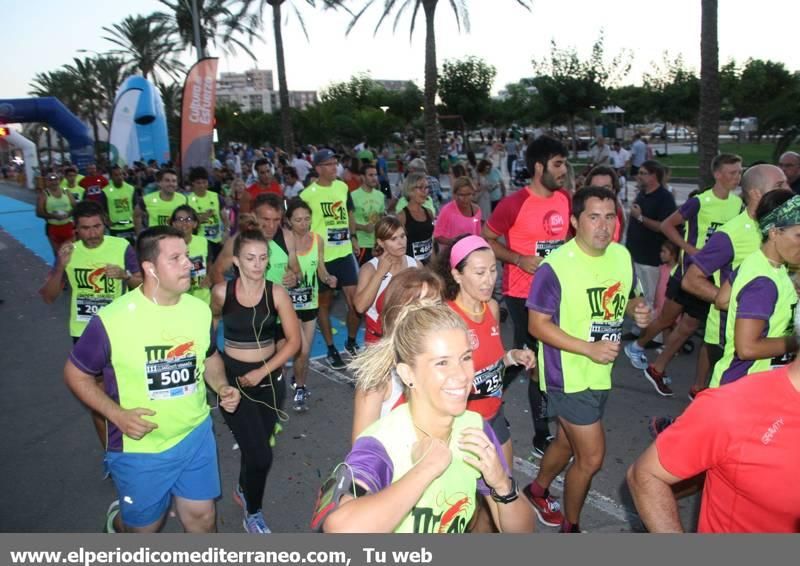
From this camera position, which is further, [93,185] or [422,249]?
[93,185]

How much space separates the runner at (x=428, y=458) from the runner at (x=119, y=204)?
10965mm

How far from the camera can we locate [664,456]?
2.20 m

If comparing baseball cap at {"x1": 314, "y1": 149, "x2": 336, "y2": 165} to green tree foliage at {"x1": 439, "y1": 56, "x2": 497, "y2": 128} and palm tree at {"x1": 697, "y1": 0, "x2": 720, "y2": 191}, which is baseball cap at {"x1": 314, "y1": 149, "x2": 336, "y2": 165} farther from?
green tree foliage at {"x1": 439, "y1": 56, "x2": 497, "y2": 128}

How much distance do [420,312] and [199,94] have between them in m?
18.3

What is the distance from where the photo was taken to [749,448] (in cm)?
208

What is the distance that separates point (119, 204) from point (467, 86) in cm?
3304

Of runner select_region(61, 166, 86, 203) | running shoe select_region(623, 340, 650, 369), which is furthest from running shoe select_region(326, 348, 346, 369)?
runner select_region(61, 166, 86, 203)

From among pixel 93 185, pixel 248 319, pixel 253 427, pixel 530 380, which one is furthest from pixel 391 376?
pixel 93 185

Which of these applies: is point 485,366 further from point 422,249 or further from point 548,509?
point 422,249

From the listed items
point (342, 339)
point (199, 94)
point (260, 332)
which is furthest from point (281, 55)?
point (260, 332)

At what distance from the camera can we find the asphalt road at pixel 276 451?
4707mm

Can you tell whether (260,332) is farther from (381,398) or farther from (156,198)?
(156,198)

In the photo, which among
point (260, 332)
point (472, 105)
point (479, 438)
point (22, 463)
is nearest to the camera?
point (479, 438)

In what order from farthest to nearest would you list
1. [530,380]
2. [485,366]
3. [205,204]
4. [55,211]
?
1. [55,211]
2. [205,204]
3. [530,380]
4. [485,366]
